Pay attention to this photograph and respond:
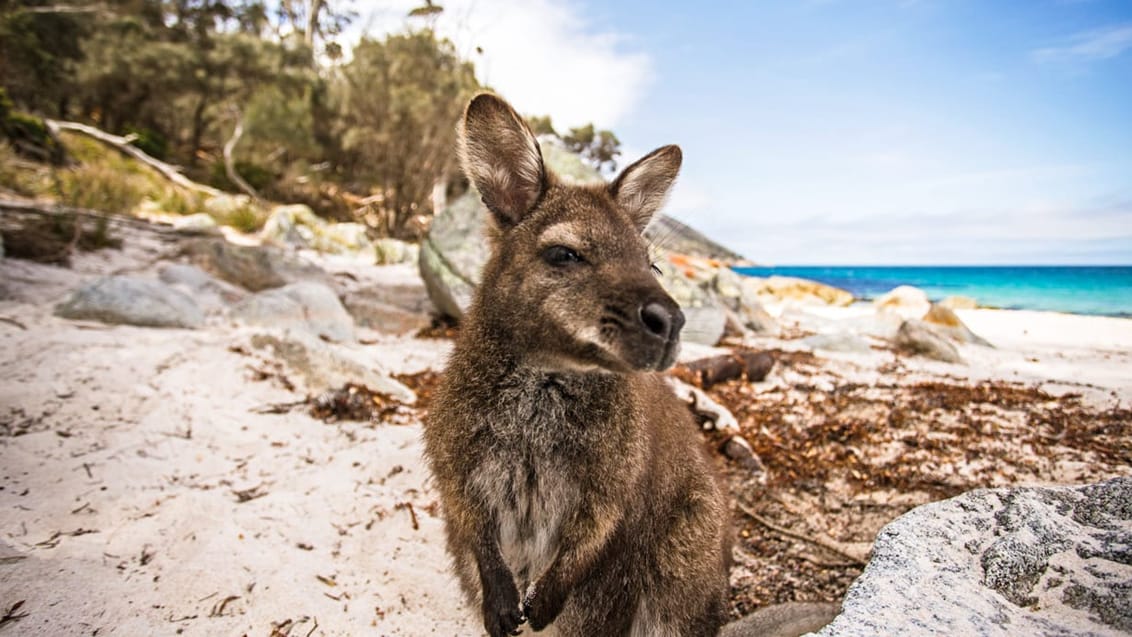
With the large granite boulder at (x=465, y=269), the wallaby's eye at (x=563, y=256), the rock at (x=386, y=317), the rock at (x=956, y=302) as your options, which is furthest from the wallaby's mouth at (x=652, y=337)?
the rock at (x=956, y=302)

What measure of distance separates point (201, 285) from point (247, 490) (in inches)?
230

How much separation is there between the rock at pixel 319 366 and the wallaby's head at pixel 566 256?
3.29m

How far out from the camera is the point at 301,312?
7562mm

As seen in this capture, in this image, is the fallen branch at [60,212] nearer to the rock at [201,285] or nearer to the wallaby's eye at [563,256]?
the rock at [201,285]

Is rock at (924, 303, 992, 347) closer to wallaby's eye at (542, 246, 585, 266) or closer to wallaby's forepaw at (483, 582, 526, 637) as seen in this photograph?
wallaby's eye at (542, 246, 585, 266)

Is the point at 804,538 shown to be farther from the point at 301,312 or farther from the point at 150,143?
the point at 150,143

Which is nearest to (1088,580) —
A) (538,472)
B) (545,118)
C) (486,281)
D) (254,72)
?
(538,472)

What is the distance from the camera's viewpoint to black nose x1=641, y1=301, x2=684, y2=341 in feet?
6.50

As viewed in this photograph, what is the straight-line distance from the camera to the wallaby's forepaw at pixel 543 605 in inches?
94.3

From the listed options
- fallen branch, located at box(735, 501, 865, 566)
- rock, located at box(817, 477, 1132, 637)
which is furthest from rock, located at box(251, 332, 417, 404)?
rock, located at box(817, 477, 1132, 637)

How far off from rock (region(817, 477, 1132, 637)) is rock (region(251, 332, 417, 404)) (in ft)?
14.2

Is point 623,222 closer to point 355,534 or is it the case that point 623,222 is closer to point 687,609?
point 687,609

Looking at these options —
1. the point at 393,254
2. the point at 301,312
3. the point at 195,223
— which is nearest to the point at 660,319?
the point at 301,312

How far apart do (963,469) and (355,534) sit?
13.2 ft
